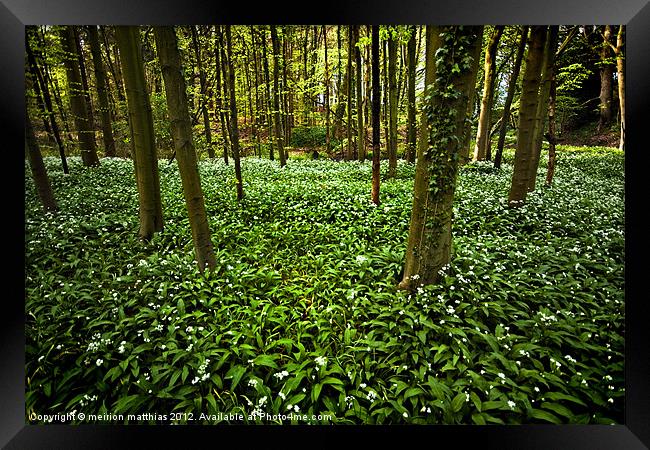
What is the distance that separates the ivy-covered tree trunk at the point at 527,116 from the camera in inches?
217

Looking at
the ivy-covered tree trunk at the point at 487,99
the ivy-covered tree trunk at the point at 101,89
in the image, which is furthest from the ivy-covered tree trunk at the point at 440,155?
the ivy-covered tree trunk at the point at 101,89

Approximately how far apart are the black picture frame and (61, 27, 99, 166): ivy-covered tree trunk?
879 centimetres

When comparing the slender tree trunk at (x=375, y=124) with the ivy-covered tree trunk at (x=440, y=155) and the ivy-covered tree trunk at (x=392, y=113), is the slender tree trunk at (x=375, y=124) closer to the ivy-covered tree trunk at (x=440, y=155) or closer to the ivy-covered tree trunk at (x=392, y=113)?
the ivy-covered tree trunk at (x=392, y=113)

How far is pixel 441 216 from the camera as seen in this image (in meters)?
3.30

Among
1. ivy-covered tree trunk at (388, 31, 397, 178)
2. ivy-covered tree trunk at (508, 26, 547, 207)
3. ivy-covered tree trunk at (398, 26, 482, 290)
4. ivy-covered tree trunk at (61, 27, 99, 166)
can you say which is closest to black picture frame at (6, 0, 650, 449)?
ivy-covered tree trunk at (398, 26, 482, 290)

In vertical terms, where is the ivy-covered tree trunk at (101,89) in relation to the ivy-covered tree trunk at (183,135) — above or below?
above

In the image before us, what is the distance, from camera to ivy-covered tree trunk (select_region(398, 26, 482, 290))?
9.04ft

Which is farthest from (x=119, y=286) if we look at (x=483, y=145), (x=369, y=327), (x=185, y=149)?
(x=483, y=145)

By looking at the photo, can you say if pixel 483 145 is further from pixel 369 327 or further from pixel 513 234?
pixel 369 327

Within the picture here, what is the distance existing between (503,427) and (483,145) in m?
12.1

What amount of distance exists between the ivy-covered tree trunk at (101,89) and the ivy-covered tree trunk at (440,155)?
11.2m

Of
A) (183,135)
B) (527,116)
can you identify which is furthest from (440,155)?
(527,116)

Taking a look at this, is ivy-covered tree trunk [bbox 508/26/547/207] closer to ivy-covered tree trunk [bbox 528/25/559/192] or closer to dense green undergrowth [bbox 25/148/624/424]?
dense green undergrowth [bbox 25/148/624/424]

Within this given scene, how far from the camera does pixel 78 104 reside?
31.1ft
